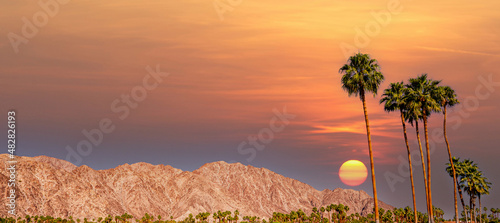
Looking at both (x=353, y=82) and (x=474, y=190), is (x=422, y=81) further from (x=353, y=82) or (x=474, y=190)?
(x=474, y=190)

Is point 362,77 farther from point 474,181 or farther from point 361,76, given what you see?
point 474,181

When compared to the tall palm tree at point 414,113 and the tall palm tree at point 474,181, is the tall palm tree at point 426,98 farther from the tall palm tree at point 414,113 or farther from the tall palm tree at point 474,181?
the tall palm tree at point 474,181

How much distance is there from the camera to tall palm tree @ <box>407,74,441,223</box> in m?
70.8

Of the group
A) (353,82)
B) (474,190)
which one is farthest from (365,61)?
(474,190)

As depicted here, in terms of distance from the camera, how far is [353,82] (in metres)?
62.9

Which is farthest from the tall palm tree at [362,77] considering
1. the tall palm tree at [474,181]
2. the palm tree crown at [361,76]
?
the tall palm tree at [474,181]

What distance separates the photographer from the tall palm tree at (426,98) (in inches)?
2788

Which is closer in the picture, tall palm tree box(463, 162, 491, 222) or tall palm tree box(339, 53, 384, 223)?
tall palm tree box(339, 53, 384, 223)

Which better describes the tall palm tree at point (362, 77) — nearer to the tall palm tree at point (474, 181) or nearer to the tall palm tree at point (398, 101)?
the tall palm tree at point (398, 101)

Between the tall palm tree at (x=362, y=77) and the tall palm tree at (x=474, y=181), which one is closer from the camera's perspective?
the tall palm tree at (x=362, y=77)

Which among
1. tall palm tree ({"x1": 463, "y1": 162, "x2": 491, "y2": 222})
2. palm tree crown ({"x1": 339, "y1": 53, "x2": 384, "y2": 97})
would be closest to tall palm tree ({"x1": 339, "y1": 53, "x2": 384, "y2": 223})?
palm tree crown ({"x1": 339, "y1": 53, "x2": 384, "y2": 97})

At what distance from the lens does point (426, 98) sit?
232 ft

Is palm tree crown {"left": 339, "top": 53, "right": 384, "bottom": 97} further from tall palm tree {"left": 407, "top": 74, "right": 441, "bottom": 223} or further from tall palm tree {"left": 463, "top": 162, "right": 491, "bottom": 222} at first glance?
tall palm tree {"left": 463, "top": 162, "right": 491, "bottom": 222}

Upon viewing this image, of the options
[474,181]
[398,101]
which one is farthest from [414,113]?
[474,181]
